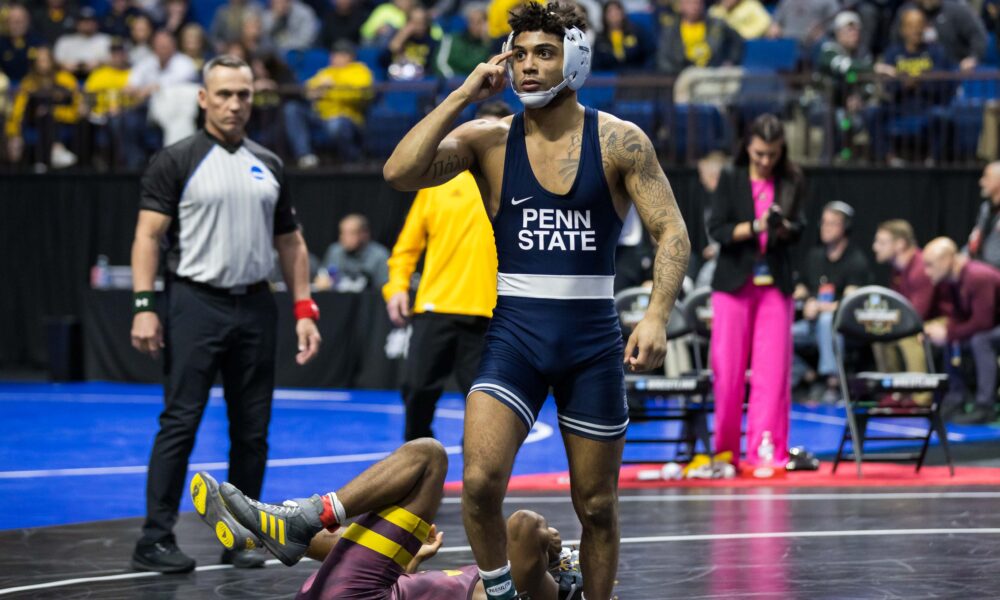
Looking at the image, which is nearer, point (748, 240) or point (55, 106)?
point (748, 240)

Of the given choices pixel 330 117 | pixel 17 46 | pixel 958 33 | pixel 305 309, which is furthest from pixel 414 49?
pixel 305 309

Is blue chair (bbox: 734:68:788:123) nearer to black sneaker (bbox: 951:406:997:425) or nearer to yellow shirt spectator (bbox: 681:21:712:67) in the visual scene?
yellow shirt spectator (bbox: 681:21:712:67)

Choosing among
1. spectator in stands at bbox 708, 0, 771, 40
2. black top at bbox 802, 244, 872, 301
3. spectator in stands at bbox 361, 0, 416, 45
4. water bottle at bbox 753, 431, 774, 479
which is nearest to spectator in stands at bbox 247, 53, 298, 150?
spectator in stands at bbox 361, 0, 416, 45

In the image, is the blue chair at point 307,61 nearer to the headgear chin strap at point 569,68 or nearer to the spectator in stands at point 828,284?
the spectator in stands at point 828,284

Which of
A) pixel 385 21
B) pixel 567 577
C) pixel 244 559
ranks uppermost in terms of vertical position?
pixel 385 21

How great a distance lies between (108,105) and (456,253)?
1012cm

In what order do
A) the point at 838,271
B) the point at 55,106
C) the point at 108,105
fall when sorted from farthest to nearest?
1. the point at 55,106
2. the point at 108,105
3. the point at 838,271

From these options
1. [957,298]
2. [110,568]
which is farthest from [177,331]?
[957,298]

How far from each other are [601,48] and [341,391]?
4583mm

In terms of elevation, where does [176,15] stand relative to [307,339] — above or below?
above

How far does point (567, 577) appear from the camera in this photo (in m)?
5.43

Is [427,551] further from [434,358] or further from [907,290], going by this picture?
[907,290]

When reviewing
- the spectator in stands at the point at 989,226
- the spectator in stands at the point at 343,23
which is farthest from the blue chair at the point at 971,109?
the spectator in stands at the point at 343,23

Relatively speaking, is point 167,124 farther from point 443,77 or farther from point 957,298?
point 957,298
